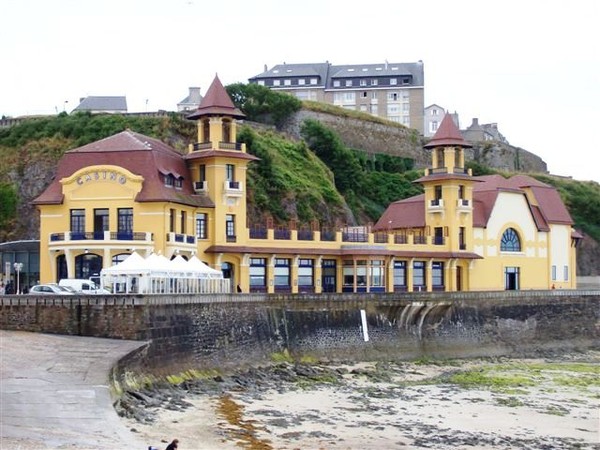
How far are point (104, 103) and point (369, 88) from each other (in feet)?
121

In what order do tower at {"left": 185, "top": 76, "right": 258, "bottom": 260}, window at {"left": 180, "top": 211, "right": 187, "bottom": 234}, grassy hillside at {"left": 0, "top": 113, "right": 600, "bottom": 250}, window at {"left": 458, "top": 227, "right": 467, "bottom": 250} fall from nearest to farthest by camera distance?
window at {"left": 180, "top": 211, "right": 187, "bottom": 234}
tower at {"left": 185, "top": 76, "right": 258, "bottom": 260}
window at {"left": 458, "top": 227, "right": 467, "bottom": 250}
grassy hillside at {"left": 0, "top": 113, "right": 600, "bottom": 250}

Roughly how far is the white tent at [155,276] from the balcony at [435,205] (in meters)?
25.0

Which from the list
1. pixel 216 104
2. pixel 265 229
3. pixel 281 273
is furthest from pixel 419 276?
pixel 216 104

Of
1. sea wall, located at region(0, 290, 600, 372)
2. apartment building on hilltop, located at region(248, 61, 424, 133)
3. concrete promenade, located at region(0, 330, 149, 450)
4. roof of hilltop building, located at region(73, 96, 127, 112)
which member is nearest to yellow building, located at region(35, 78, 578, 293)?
sea wall, located at region(0, 290, 600, 372)

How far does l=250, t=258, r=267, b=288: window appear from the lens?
5919 cm

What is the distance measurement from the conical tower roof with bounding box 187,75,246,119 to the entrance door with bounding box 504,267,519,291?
81.6 feet

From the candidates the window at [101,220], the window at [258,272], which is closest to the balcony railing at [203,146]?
the window at [258,272]

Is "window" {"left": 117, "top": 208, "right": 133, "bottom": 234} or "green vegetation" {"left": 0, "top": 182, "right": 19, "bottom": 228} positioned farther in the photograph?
"green vegetation" {"left": 0, "top": 182, "right": 19, "bottom": 228}

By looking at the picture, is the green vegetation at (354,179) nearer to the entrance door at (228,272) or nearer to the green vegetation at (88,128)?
the green vegetation at (88,128)

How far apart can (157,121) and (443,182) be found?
24.4 meters

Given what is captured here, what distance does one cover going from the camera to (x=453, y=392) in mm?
44938

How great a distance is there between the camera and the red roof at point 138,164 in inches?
2108

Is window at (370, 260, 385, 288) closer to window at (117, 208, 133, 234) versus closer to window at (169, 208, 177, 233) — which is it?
window at (169, 208, 177, 233)

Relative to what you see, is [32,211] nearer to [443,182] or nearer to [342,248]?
[342,248]
